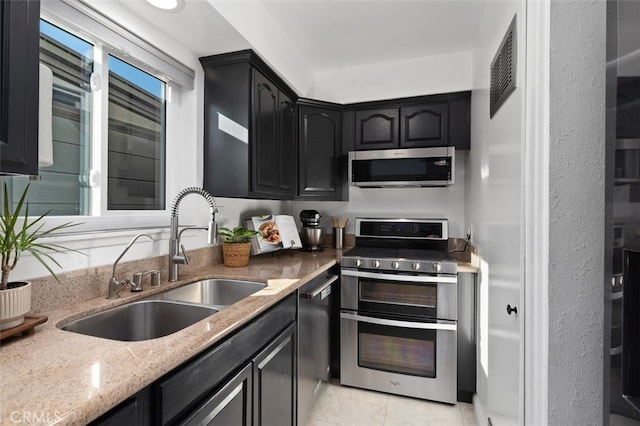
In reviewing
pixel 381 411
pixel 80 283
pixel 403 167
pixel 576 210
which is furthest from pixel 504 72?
pixel 381 411

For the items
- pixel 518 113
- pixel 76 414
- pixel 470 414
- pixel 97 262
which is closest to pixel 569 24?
pixel 518 113

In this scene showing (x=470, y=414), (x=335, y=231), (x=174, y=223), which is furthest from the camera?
(x=335, y=231)

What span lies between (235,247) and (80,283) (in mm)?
862

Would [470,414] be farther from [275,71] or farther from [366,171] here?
[275,71]

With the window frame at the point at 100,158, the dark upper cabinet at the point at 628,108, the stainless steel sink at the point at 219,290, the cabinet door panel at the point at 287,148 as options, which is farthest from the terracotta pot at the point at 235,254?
the dark upper cabinet at the point at 628,108

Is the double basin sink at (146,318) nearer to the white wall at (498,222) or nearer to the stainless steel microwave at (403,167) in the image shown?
the white wall at (498,222)

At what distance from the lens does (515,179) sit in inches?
45.4

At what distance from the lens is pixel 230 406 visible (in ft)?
3.39

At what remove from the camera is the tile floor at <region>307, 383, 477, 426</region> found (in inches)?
74.5

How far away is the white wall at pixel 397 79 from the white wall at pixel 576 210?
197cm

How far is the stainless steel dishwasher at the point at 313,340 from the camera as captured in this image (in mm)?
1713

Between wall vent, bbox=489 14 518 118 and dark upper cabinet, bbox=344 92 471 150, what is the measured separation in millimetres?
870

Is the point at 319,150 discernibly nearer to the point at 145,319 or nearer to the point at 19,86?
the point at 145,319

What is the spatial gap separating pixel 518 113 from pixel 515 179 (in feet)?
0.79
